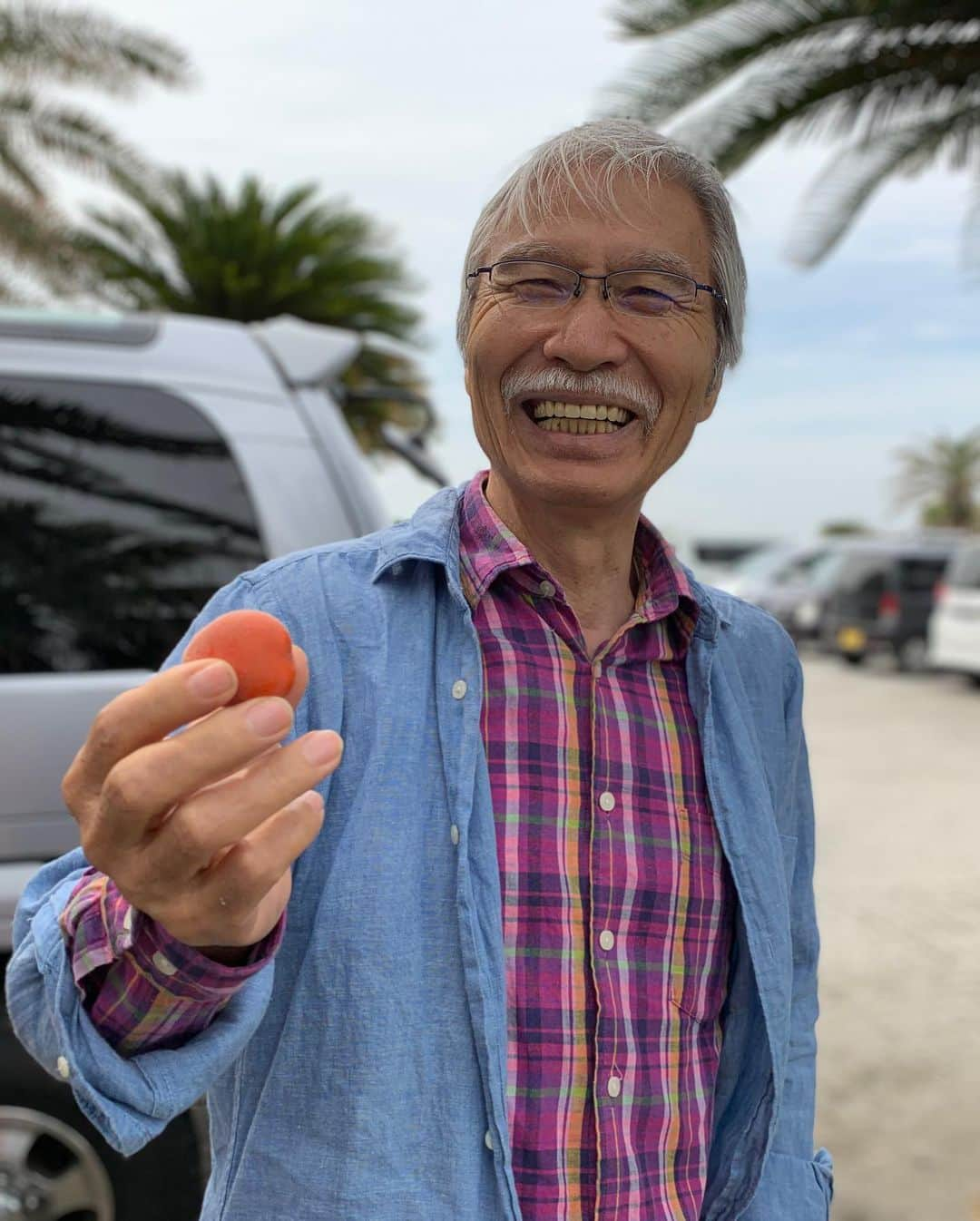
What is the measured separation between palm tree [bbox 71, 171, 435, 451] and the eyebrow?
1315 centimetres

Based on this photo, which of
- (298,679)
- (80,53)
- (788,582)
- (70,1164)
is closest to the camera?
(298,679)

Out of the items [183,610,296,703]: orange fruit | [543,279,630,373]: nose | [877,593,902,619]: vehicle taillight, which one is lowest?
[877,593,902,619]: vehicle taillight

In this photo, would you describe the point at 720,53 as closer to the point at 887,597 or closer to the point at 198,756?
the point at 198,756

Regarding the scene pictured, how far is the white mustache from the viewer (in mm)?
1470

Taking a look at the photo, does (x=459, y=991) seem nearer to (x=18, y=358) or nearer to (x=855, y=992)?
(x=18, y=358)

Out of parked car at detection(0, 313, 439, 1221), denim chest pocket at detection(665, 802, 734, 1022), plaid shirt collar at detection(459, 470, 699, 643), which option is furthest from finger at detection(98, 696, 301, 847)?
parked car at detection(0, 313, 439, 1221)

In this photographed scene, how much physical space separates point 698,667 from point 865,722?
11.9 m

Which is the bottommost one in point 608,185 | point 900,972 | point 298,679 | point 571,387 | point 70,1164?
point 900,972

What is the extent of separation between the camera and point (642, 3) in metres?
5.21

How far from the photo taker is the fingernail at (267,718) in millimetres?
878

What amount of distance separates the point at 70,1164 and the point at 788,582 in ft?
60.6

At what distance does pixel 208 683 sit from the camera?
2.88ft

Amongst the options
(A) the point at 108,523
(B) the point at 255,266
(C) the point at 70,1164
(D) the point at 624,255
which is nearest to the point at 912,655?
(B) the point at 255,266

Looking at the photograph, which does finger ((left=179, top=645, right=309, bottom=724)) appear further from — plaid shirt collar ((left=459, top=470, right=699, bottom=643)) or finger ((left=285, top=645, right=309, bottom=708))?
plaid shirt collar ((left=459, top=470, right=699, bottom=643))
